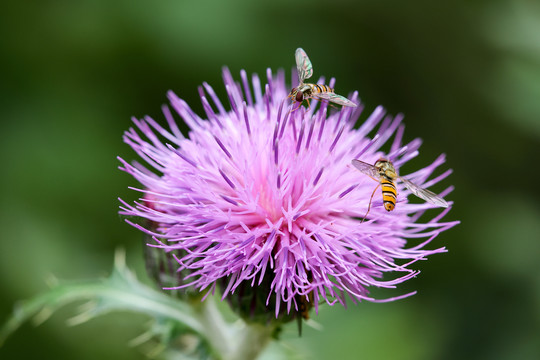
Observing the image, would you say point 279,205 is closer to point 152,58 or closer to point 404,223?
point 404,223

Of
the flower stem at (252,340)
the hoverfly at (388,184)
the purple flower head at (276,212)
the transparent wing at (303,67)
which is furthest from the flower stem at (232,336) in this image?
the transparent wing at (303,67)

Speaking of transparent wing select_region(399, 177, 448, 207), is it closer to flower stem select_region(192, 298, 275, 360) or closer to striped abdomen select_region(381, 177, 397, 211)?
striped abdomen select_region(381, 177, 397, 211)

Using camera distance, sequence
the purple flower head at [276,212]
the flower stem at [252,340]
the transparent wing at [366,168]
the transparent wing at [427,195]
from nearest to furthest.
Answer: the purple flower head at [276,212] → the transparent wing at [427,195] → the transparent wing at [366,168] → the flower stem at [252,340]

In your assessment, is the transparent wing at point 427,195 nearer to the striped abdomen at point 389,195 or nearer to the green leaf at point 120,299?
the striped abdomen at point 389,195

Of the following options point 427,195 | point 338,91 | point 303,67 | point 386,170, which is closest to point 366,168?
point 386,170

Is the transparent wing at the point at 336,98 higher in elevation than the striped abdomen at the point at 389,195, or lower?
higher

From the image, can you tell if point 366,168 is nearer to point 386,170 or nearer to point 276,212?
point 386,170

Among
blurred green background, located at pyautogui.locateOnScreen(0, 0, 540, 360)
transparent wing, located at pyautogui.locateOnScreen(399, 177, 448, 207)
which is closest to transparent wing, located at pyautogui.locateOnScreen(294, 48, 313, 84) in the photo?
transparent wing, located at pyautogui.locateOnScreen(399, 177, 448, 207)
